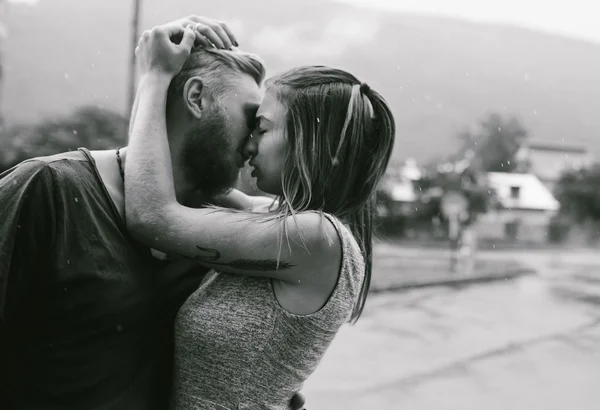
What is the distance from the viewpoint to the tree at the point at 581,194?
204 feet

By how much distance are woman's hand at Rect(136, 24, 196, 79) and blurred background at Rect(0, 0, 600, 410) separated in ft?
1.25

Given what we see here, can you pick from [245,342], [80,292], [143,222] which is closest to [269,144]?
[143,222]

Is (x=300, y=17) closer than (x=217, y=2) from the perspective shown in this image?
No

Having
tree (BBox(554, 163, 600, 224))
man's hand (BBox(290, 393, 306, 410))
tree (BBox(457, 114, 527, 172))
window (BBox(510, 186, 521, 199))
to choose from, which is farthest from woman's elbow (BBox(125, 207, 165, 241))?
tree (BBox(457, 114, 527, 172))

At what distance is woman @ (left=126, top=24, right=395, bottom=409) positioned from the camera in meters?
1.72

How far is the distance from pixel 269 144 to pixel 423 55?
14417 centimetres

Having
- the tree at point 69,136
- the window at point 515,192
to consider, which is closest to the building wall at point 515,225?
the window at point 515,192

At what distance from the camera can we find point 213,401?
1747 mm

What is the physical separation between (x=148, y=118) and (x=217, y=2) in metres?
116

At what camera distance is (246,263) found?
175cm

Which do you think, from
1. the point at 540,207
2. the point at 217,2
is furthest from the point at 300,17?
the point at 540,207

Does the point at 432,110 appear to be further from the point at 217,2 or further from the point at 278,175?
the point at 278,175

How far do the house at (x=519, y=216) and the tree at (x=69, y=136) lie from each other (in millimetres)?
40463

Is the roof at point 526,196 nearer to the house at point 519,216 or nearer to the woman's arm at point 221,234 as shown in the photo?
the house at point 519,216
